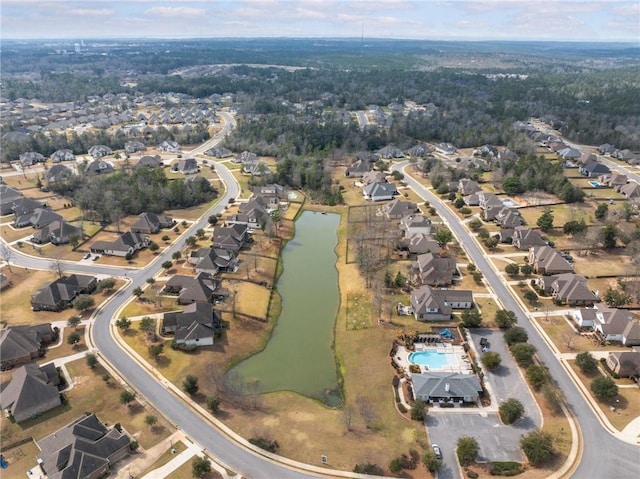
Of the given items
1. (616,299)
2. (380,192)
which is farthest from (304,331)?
(380,192)

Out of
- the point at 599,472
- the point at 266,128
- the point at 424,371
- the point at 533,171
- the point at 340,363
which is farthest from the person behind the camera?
the point at 266,128

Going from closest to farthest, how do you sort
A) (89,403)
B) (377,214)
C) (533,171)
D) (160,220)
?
(89,403), (160,220), (377,214), (533,171)

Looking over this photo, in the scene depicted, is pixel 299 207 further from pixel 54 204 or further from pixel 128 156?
pixel 128 156

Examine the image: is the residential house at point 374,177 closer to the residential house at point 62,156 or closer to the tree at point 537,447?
the tree at point 537,447

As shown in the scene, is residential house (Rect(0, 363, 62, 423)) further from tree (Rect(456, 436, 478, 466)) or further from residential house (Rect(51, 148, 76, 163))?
residential house (Rect(51, 148, 76, 163))

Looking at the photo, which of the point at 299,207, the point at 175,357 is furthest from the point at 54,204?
the point at 175,357

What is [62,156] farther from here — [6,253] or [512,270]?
[512,270]

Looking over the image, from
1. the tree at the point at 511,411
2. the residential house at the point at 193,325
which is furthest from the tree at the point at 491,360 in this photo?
the residential house at the point at 193,325

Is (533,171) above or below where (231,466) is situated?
above
